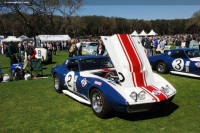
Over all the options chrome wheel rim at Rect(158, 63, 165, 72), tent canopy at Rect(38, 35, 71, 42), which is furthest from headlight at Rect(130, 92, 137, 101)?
tent canopy at Rect(38, 35, 71, 42)

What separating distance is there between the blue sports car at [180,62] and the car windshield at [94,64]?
15.0 feet

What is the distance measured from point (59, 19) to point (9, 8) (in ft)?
62.0

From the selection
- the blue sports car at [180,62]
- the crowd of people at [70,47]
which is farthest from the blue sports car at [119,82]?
the crowd of people at [70,47]

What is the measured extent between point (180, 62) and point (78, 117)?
6.51m

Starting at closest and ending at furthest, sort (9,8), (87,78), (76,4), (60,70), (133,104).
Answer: (133,104)
(87,78)
(60,70)
(9,8)
(76,4)

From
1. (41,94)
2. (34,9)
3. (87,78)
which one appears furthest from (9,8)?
(87,78)

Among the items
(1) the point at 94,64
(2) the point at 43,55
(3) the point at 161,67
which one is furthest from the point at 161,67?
(2) the point at 43,55

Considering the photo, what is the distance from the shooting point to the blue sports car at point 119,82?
520 cm

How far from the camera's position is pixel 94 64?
7195mm

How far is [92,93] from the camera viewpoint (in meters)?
5.85

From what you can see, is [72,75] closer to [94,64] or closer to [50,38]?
[94,64]

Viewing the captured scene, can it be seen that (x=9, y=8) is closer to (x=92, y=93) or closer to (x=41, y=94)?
(x=41, y=94)

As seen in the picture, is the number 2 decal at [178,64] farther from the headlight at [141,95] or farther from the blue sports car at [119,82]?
the headlight at [141,95]

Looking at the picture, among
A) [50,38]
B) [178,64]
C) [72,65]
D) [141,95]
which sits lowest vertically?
[141,95]
